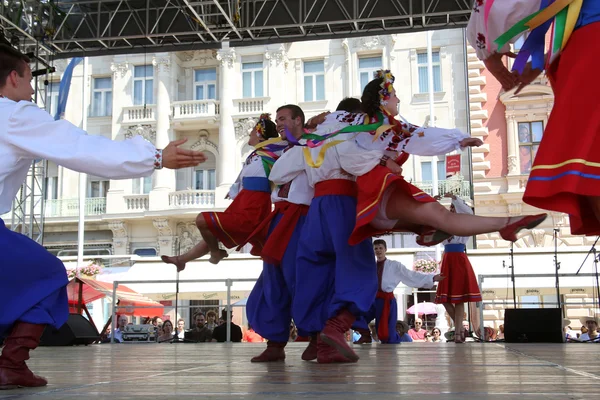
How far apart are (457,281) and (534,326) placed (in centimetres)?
119

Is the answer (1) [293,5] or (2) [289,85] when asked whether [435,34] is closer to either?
(2) [289,85]

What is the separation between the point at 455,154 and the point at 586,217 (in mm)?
18752

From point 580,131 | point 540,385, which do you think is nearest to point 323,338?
point 540,385

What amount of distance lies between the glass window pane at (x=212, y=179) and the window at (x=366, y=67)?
17.9 ft

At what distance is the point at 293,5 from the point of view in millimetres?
10688

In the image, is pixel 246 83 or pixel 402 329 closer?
pixel 402 329

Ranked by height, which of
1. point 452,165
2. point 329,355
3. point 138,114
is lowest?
point 329,355

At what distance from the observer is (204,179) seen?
24.1 m

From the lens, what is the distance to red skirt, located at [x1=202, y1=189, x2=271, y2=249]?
4.75 m

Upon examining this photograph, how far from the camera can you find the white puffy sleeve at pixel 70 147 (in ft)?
8.65

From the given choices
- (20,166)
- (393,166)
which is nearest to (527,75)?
(393,166)

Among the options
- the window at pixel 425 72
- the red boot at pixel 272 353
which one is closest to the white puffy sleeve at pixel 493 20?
the red boot at pixel 272 353

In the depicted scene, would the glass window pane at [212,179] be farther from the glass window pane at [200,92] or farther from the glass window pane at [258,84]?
the glass window pane at [258,84]

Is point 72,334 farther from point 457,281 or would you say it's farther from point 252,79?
point 252,79
